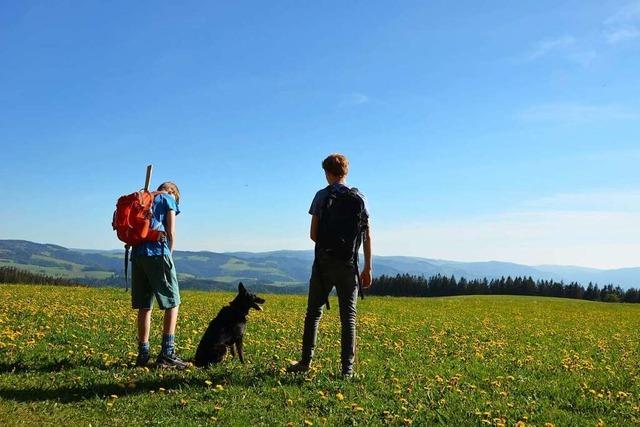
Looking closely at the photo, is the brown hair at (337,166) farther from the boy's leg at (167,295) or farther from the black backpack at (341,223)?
the boy's leg at (167,295)

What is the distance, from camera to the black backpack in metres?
7.43

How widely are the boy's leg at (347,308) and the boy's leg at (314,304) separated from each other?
210mm

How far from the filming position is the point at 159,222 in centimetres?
816

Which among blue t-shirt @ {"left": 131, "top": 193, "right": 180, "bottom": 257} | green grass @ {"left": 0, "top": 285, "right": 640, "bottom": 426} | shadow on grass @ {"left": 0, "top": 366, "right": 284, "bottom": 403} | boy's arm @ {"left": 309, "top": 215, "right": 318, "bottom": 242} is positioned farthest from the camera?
blue t-shirt @ {"left": 131, "top": 193, "right": 180, "bottom": 257}

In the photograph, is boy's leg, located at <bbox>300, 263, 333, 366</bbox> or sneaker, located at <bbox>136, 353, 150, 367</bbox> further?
sneaker, located at <bbox>136, 353, 150, 367</bbox>

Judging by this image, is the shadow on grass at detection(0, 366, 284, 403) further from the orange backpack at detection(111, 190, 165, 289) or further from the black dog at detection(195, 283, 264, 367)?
the orange backpack at detection(111, 190, 165, 289)

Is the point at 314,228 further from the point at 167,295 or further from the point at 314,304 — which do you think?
the point at 167,295

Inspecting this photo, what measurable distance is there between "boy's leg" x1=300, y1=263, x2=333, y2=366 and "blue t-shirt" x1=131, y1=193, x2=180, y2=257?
2430 millimetres

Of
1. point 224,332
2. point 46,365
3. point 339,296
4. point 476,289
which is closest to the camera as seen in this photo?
point 339,296

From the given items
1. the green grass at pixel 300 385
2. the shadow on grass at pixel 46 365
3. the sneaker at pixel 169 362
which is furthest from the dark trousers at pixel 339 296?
the shadow on grass at pixel 46 365

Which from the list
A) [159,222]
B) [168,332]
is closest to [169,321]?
[168,332]

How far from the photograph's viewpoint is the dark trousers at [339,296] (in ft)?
24.8

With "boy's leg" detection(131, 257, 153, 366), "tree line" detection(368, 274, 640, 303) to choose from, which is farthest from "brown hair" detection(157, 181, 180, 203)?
"tree line" detection(368, 274, 640, 303)

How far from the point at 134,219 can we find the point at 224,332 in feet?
7.62
